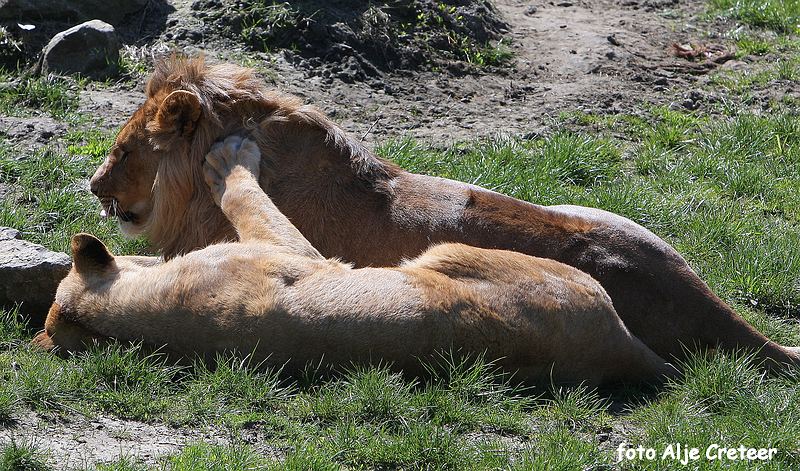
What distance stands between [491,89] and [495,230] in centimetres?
415

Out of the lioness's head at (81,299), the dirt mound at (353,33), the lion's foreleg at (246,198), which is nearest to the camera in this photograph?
the lioness's head at (81,299)

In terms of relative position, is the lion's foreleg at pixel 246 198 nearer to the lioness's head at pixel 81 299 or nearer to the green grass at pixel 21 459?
the lioness's head at pixel 81 299

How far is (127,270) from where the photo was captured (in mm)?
5332

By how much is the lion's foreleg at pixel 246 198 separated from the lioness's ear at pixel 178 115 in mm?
197

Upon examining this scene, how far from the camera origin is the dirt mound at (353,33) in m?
9.40

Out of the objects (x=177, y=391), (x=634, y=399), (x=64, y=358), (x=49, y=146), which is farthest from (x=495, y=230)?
(x=49, y=146)

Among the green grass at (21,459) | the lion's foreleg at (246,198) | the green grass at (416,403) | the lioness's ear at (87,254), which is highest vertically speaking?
the lion's foreleg at (246,198)

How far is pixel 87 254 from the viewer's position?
17.2 ft

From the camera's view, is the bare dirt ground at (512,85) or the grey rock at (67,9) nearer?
the bare dirt ground at (512,85)

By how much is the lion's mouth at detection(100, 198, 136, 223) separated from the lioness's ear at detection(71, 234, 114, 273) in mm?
990

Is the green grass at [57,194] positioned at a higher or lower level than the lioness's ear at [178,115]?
lower

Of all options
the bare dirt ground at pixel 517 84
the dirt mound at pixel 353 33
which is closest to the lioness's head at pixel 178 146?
the bare dirt ground at pixel 517 84

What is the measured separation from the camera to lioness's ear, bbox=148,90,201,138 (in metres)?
5.96

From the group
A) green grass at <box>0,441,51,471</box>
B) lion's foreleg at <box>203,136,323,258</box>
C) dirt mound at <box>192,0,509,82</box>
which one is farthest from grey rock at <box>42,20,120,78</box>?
green grass at <box>0,441,51,471</box>
